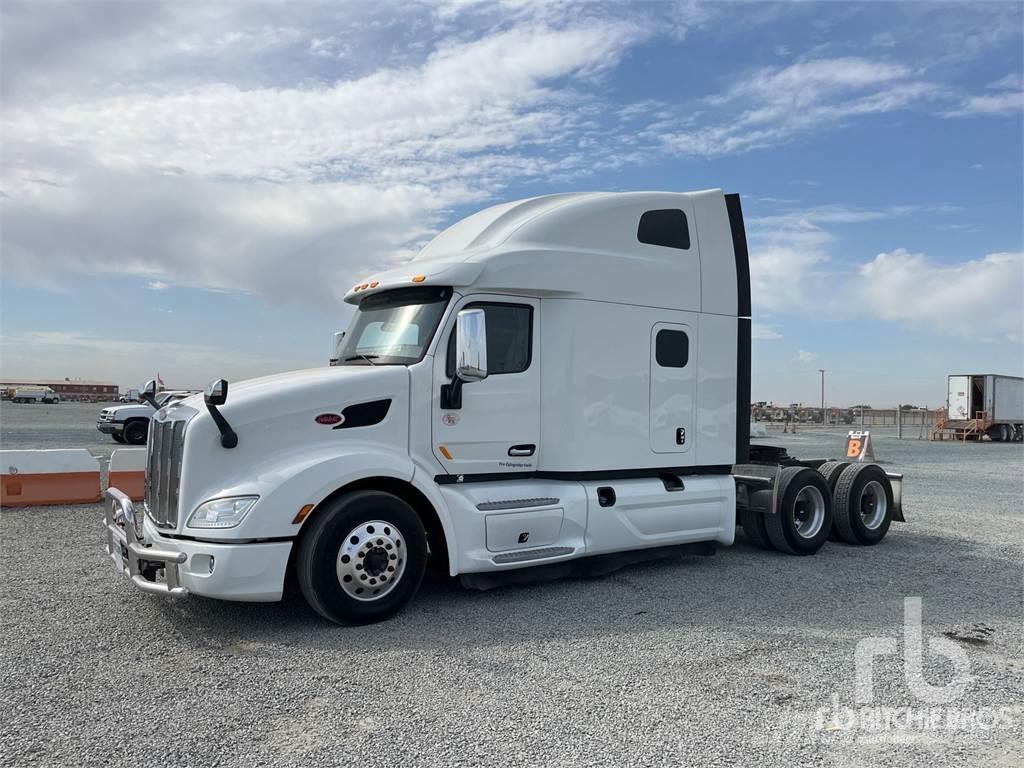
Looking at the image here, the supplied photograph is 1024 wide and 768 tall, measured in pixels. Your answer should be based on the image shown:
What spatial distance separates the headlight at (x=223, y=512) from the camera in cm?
547

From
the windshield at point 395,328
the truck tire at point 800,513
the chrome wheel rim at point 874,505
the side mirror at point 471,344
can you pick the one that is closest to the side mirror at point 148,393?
the windshield at point 395,328

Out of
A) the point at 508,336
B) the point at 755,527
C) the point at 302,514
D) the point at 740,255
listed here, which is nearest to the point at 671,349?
the point at 740,255

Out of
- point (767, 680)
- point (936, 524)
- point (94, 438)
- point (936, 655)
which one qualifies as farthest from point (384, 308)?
point (94, 438)

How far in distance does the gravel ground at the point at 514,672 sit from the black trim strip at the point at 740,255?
8.51 ft

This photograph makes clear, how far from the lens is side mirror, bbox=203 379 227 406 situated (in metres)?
5.51

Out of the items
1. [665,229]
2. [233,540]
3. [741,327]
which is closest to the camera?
[233,540]

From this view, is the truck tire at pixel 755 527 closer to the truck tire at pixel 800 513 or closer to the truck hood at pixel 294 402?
the truck tire at pixel 800 513

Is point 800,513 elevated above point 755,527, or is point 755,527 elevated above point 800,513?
point 800,513

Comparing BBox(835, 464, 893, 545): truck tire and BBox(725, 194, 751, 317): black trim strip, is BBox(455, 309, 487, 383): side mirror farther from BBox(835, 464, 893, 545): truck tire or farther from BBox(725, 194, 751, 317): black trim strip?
BBox(835, 464, 893, 545): truck tire

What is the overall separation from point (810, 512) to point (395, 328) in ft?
16.6

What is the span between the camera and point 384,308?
22.9 ft

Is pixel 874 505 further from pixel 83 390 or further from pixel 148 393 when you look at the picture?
pixel 83 390

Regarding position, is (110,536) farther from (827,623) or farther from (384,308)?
(827,623)

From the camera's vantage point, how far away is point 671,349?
7812mm
